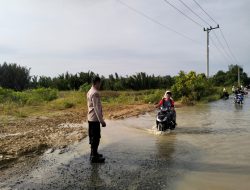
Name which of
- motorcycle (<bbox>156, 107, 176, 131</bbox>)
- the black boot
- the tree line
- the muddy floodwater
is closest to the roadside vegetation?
the tree line

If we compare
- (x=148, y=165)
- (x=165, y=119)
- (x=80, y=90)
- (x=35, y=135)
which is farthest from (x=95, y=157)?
(x=80, y=90)

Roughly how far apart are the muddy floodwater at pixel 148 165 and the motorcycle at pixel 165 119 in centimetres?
77

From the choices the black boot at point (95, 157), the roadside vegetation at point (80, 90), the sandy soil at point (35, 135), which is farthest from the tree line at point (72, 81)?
the black boot at point (95, 157)

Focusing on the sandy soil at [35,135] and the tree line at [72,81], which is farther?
the tree line at [72,81]

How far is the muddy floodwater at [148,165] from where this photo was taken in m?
6.46

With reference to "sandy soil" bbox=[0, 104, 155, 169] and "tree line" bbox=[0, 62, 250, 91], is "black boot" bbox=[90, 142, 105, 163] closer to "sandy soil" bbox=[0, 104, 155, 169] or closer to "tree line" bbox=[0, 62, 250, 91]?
"sandy soil" bbox=[0, 104, 155, 169]

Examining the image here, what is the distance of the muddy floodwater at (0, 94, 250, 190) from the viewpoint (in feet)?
21.2

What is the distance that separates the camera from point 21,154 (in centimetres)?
880

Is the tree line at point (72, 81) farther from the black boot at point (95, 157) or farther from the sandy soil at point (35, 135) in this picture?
the black boot at point (95, 157)

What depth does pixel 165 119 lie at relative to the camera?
12906mm

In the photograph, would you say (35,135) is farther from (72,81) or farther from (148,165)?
(72,81)

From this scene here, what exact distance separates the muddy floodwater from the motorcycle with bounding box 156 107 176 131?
0.77m

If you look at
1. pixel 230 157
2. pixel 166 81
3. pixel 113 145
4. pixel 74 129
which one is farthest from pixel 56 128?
pixel 166 81

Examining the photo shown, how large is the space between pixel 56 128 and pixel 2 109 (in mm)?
7647
